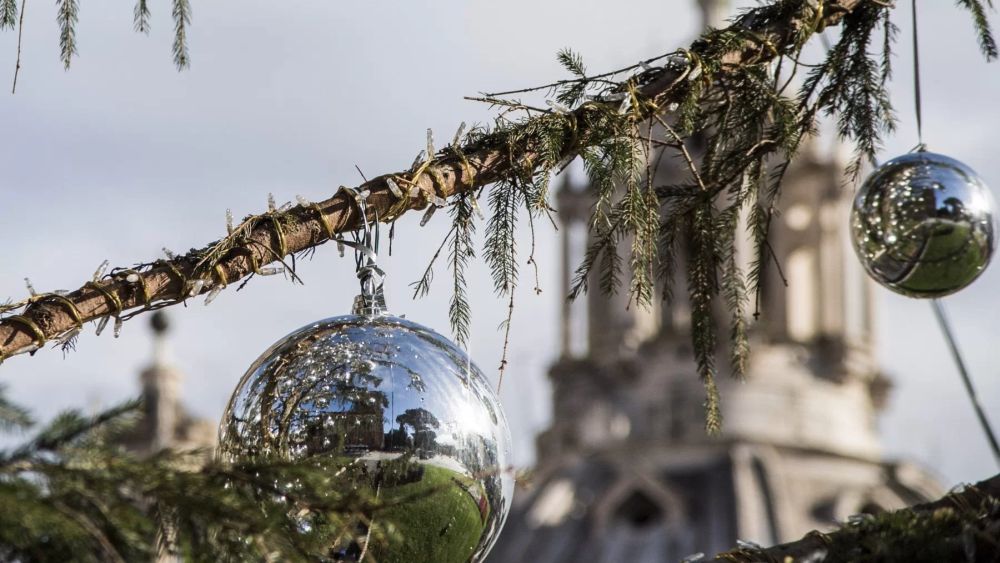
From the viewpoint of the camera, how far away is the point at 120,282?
397 centimetres

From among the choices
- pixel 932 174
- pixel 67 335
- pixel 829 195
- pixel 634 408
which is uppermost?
pixel 829 195

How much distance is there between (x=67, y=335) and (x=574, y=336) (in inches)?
1954

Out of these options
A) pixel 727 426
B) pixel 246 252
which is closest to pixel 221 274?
pixel 246 252

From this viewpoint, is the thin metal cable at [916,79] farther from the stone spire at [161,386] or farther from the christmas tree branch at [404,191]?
the stone spire at [161,386]

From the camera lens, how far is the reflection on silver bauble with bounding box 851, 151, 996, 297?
4.59m

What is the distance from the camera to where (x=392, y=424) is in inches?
151

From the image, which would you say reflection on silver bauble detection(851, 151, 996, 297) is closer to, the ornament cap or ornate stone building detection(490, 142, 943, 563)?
the ornament cap

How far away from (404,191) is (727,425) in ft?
159

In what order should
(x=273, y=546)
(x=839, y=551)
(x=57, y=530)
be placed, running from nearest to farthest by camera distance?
(x=57, y=530) → (x=273, y=546) → (x=839, y=551)

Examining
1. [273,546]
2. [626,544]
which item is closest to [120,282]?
[273,546]

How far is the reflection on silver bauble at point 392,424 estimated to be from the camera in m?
3.83

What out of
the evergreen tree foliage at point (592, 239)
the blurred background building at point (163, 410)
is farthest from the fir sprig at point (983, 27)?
the blurred background building at point (163, 410)

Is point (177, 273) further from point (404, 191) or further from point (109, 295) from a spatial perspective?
point (404, 191)

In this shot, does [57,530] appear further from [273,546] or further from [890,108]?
[890,108]
